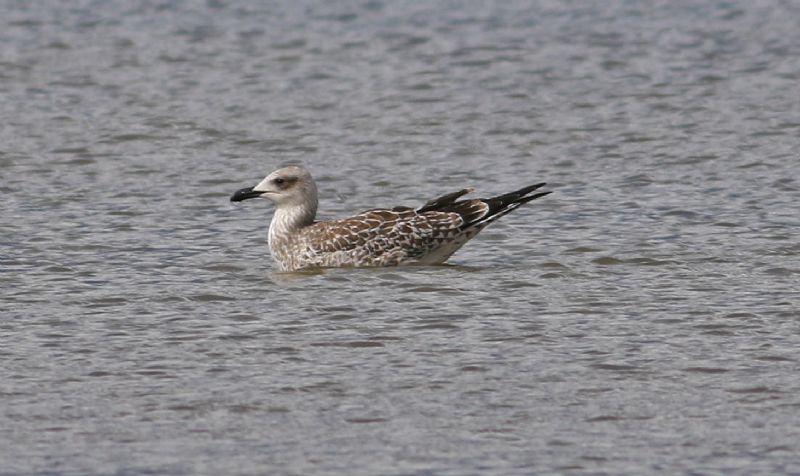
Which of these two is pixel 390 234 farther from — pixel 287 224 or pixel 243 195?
pixel 243 195

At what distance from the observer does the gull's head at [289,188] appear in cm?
1354

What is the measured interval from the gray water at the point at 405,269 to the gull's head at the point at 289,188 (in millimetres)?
566

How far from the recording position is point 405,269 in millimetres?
12977

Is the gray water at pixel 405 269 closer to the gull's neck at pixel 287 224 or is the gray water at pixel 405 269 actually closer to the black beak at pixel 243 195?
the gull's neck at pixel 287 224

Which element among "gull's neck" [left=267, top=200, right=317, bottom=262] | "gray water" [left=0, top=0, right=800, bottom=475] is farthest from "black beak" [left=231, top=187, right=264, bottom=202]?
"gray water" [left=0, top=0, right=800, bottom=475]

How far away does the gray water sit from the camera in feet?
28.0

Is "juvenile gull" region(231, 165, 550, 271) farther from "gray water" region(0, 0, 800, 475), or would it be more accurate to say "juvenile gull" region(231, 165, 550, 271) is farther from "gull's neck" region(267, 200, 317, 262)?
"gray water" region(0, 0, 800, 475)

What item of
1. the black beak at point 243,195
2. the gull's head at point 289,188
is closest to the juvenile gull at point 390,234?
the black beak at point 243,195

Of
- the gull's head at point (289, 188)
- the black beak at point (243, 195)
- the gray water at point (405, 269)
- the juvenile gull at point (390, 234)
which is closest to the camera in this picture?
the gray water at point (405, 269)

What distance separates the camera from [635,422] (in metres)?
8.60

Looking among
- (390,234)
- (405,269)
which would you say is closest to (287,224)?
(390,234)

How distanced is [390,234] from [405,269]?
0.27 m

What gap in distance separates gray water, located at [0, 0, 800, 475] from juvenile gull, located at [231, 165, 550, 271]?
0.16 metres

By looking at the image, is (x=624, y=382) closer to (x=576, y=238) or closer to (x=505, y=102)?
(x=576, y=238)
